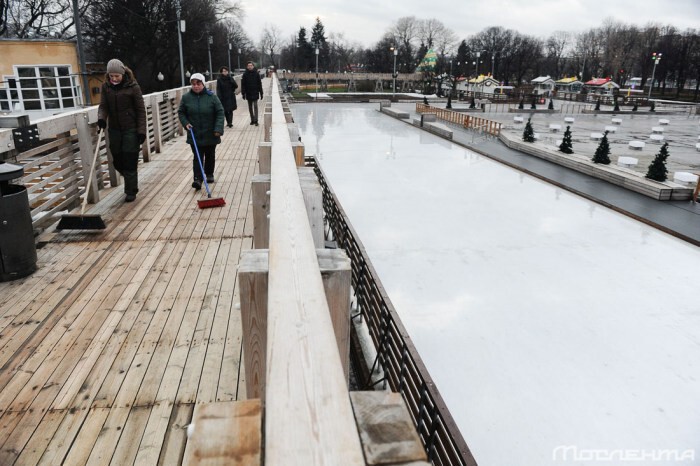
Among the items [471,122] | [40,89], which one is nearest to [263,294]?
[471,122]

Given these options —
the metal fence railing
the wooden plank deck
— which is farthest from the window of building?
the metal fence railing

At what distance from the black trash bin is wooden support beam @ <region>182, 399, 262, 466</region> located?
11.2ft

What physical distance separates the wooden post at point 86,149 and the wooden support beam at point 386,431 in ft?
18.0

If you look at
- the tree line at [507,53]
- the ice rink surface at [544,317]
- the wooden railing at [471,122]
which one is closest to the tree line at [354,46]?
the tree line at [507,53]

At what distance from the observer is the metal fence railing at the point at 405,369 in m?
2.53

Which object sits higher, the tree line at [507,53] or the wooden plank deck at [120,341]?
the tree line at [507,53]

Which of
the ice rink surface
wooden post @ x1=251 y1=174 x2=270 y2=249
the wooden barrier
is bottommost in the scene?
the ice rink surface

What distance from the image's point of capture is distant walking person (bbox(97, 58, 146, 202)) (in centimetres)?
534

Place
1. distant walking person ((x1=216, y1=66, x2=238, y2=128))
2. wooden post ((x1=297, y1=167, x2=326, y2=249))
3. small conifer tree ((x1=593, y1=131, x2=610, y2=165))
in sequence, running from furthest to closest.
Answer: small conifer tree ((x1=593, y1=131, x2=610, y2=165))
distant walking person ((x1=216, y1=66, x2=238, y2=128))
wooden post ((x1=297, y1=167, x2=326, y2=249))

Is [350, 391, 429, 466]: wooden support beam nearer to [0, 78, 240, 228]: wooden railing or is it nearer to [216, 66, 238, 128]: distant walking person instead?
[0, 78, 240, 228]: wooden railing

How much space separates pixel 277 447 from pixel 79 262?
3.88 metres

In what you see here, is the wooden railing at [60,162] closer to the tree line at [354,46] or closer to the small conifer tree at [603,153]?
the small conifer tree at [603,153]

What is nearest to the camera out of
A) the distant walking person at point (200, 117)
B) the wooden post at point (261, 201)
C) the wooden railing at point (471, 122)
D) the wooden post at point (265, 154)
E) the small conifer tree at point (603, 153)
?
the wooden post at point (261, 201)

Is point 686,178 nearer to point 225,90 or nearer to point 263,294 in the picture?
point 225,90
